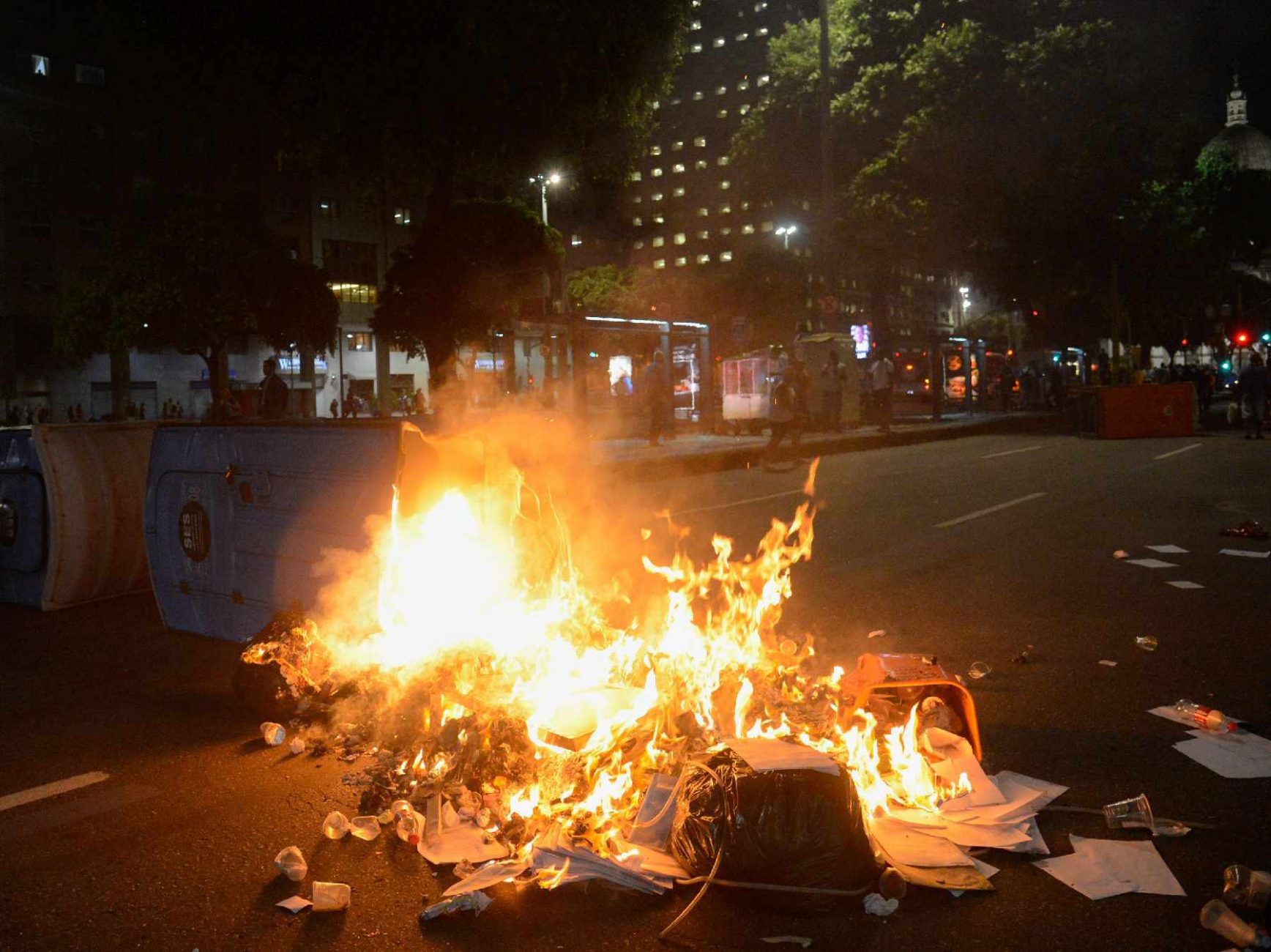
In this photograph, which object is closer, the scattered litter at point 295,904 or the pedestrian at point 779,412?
the scattered litter at point 295,904

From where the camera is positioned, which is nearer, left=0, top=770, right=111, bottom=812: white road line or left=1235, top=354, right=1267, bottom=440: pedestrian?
left=0, top=770, right=111, bottom=812: white road line

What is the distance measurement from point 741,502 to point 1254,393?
1660 centimetres

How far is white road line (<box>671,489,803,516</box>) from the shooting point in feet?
38.9

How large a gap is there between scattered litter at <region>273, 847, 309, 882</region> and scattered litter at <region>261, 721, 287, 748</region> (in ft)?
3.85

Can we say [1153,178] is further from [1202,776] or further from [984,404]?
[1202,776]

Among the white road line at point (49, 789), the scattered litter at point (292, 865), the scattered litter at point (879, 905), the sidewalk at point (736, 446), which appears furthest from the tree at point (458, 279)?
the scattered litter at point (879, 905)

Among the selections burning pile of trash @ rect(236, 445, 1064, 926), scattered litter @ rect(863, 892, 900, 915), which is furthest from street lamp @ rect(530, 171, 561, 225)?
scattered litter @ rect(863, 892, 900, 915)

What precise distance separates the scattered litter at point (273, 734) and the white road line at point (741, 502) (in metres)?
7.47

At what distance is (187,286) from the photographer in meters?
33.8

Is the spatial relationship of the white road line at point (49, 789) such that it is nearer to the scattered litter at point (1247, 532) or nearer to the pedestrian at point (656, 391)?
the scattered litter at point (1247, 532)

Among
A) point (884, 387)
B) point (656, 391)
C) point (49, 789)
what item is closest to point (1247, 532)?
point (49, 789)

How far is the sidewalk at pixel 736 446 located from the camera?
18281 millimetres

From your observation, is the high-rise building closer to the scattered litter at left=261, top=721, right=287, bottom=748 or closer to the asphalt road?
the asphalt road

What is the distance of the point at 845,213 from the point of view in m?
35.5
